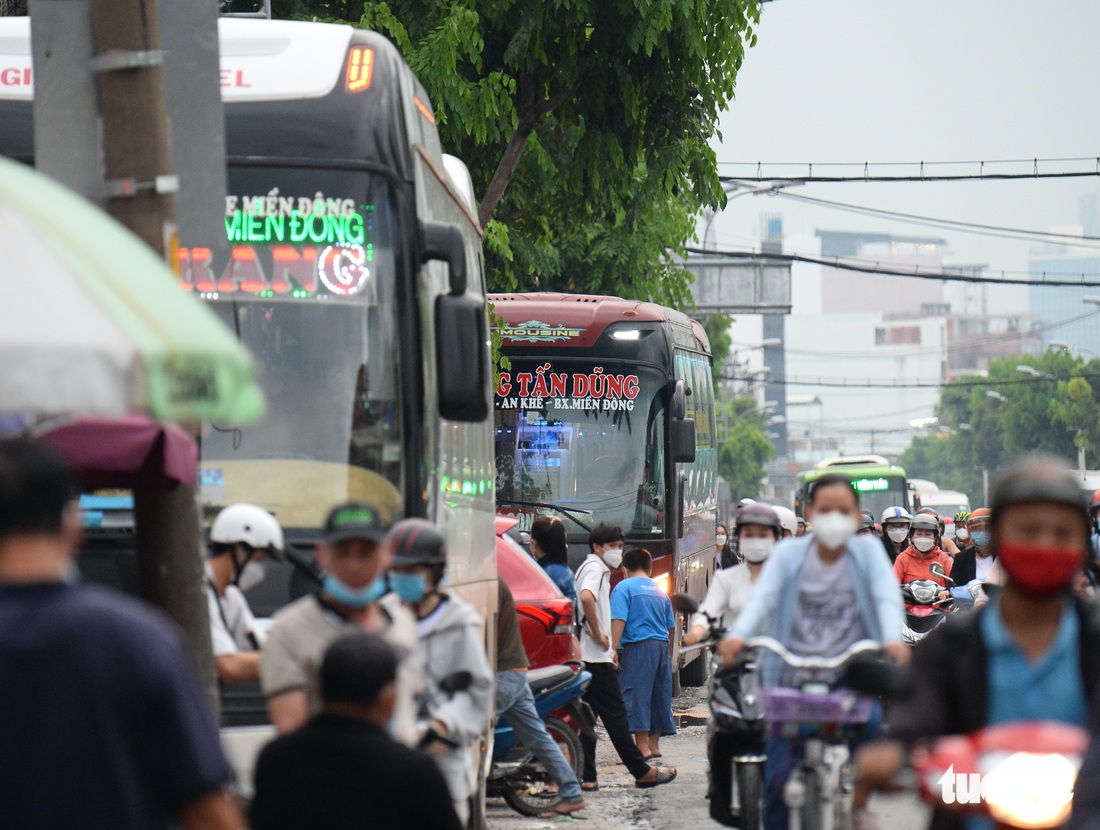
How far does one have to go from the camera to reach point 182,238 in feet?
19.9

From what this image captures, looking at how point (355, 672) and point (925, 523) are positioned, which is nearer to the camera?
point (355, 672)

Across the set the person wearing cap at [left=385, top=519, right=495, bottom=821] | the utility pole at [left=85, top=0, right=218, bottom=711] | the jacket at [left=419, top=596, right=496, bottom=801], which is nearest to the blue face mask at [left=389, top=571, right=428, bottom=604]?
the person wearing cap at [left=385, top=519, right=495, bottom=821]

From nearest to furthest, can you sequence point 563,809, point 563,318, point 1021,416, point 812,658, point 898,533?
point 812,658
point 563,809
point 563,318
point 898,533
point 1021,416

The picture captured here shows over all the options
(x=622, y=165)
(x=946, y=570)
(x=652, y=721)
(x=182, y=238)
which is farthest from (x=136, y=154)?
(x=946, y=570)

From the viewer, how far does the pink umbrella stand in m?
5.76

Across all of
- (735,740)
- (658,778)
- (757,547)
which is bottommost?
(658,778)

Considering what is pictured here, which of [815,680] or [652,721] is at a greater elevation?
[815,680]

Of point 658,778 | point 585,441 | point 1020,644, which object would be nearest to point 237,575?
point 1020,644

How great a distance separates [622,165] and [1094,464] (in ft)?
253

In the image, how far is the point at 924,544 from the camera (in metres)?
16.1

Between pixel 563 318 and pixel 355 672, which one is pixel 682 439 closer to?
pixel 563 318

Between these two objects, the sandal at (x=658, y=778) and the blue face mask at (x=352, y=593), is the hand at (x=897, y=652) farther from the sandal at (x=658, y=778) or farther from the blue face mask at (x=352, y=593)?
the sandal at (x=658, y=778)

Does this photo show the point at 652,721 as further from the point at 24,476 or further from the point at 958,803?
the point at 24,476

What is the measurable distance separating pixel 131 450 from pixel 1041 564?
293 centimetres
